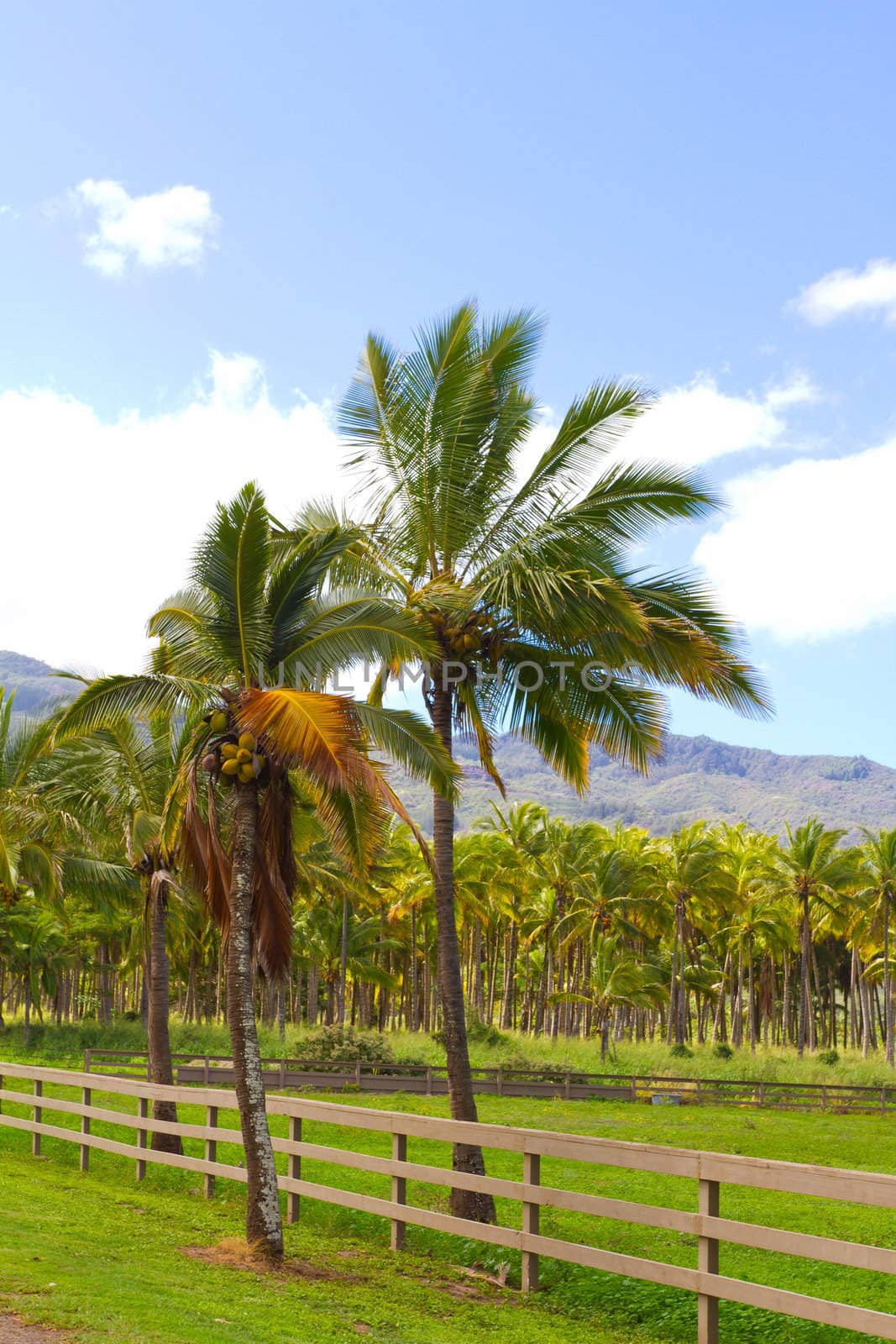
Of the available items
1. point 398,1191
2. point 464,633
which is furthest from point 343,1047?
point 398,1191

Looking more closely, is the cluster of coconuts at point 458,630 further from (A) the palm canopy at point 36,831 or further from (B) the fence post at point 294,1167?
(A) the palm canopy at point 36,831

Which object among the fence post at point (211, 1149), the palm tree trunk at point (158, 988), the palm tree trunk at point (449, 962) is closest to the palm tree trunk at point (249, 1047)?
the fence post at point (211, 1149)

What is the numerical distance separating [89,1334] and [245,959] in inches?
191

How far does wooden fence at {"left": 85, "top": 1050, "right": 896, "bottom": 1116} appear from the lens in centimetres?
3578

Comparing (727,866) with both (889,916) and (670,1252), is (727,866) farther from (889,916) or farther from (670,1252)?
(670,1252)

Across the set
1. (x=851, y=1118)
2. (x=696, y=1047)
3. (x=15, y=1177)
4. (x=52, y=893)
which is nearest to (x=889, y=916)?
(x=696, y=1047)

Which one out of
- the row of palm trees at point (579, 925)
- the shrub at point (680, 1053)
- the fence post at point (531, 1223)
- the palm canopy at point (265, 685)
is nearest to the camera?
the fence post at point (531, 1223)

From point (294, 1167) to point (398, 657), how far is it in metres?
5.26

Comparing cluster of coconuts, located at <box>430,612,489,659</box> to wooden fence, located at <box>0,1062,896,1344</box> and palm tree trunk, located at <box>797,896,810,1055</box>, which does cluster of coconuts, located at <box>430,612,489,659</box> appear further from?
palm tree trunk, located at <box>797,896,810,1055</box>

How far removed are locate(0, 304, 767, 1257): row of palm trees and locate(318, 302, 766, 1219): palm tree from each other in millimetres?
33

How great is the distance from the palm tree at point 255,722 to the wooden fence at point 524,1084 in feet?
79.5

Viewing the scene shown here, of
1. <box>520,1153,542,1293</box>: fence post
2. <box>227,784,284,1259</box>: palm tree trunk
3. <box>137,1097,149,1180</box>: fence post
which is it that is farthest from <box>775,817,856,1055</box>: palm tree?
<box>520,1153,542,1293</box>: fence post

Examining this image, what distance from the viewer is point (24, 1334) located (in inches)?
268

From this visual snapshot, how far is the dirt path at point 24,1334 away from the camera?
6.64 meters
